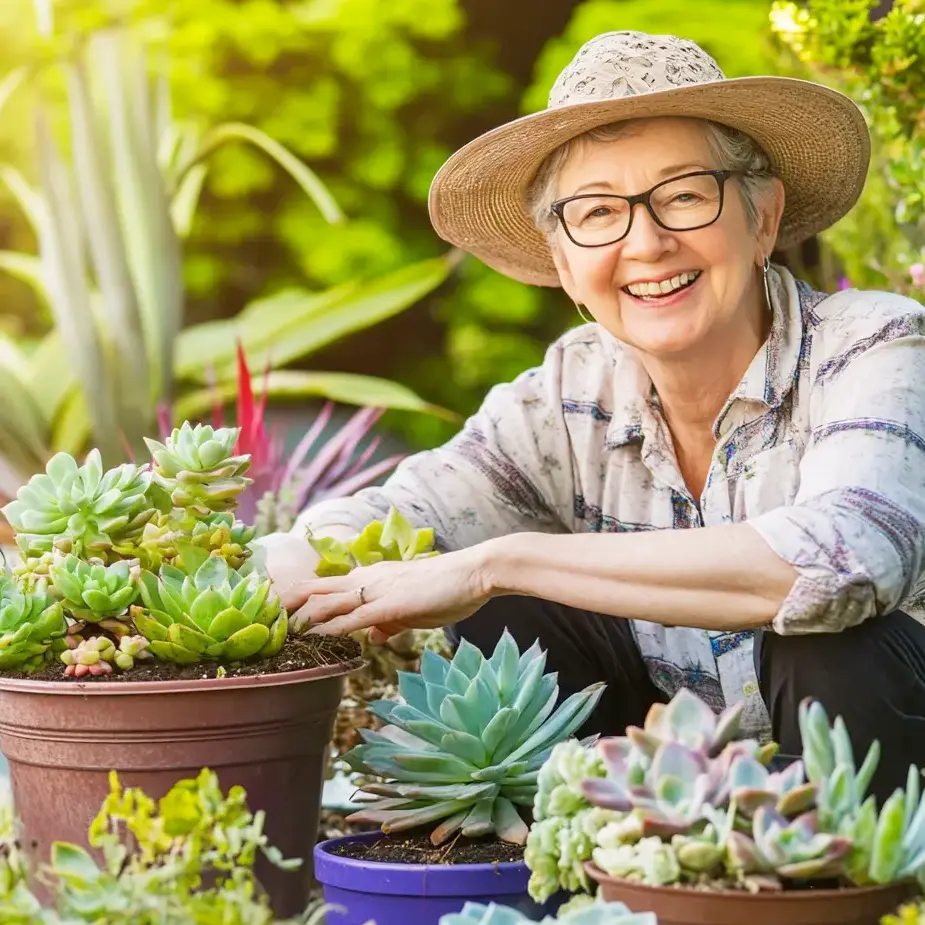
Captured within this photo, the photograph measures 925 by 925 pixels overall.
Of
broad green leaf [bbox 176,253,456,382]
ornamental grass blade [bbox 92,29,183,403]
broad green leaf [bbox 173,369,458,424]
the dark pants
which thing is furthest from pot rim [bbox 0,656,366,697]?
ornamental grass blade [bbox 92,29,183,403]

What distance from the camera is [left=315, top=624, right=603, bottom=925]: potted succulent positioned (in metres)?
1.67

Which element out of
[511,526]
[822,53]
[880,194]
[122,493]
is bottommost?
[511,526]

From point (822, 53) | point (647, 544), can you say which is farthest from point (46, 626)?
point (822, 53)

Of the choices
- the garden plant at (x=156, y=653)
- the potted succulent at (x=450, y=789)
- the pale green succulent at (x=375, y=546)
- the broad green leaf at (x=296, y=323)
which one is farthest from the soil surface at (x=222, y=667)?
the broad green leaf at (x=296, y=323)

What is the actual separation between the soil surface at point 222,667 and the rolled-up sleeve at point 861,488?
1.95ft

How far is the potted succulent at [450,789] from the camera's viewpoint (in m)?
1.67

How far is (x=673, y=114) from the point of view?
2164 mm

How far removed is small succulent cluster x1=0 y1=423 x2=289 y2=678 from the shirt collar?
0.78 meters

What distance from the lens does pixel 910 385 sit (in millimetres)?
1995

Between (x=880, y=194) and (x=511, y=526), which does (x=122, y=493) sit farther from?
(x=880, y=194)

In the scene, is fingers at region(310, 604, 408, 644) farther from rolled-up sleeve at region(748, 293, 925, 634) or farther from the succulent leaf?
rolled-up sleeve at region(748, 293, 925, 634)

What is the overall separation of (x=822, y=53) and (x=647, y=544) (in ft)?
4.59

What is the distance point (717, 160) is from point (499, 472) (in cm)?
65

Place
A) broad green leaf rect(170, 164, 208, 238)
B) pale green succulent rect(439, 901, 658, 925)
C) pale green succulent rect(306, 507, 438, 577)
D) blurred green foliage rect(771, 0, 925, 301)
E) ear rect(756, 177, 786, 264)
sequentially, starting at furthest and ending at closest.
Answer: broad green leaf rect(170, 164, 208, 238) → blurred green foliage rect(771, 0, 925, 301) → ear rect(756, 177, 786, 264) → pale green succulent rect(306, 507, 438, 577) → pale green succulent rect(439, 901, 658, 925)
